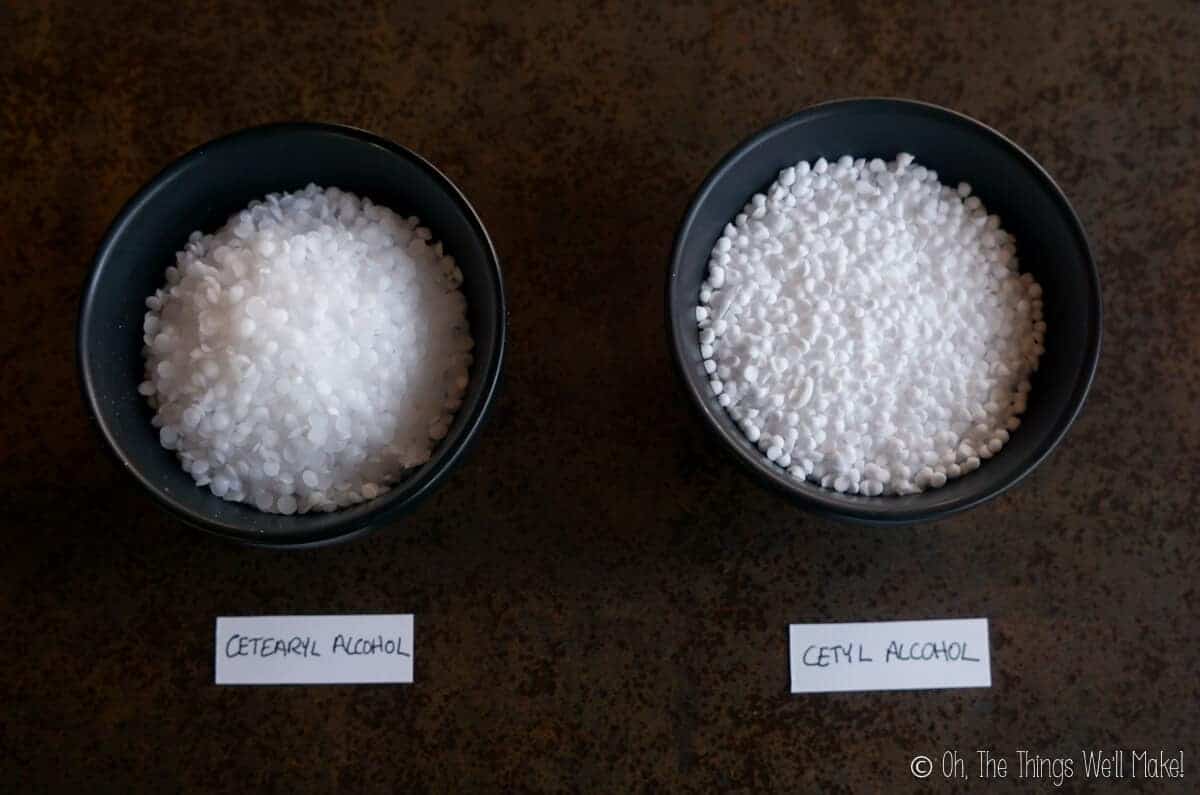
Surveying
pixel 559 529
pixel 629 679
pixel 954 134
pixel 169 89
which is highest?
pixel 169 89

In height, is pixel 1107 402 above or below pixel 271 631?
above

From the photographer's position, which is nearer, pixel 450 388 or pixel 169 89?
pixel 450 388

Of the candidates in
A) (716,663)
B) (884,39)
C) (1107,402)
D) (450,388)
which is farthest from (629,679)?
(884,39)

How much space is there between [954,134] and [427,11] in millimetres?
422

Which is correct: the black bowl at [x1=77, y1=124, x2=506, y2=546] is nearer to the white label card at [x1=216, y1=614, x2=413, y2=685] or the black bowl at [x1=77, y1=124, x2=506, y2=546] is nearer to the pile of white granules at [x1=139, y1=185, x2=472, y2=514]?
the pile of white granules at [x1=139, y1=185, x2=472, y2=514]

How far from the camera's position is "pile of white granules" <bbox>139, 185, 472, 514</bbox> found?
0.62m

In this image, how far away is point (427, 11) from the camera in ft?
2.60

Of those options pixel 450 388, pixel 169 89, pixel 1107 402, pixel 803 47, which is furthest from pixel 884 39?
pixel 169 89

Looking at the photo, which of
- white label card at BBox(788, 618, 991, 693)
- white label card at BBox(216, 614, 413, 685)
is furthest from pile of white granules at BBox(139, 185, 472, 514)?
white label card at BBox(788, 618, 991, 693)

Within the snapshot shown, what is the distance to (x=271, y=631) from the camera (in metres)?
0.74

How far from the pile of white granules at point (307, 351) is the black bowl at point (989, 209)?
6.8 inches

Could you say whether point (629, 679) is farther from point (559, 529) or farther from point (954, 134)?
point (954, 134)

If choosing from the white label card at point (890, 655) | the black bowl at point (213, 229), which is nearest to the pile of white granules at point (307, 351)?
the black bowl at point (213, 229)

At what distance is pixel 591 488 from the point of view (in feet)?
2.47
